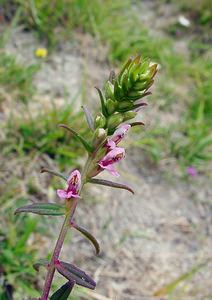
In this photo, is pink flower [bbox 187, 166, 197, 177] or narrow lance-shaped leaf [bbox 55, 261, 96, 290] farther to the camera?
pink flower [bbox 187, 166, 197, 177]

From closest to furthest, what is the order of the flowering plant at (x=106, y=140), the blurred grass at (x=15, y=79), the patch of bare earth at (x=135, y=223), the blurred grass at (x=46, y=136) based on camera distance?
1. the flowering plant at (x=106, y=140)
2. the patch of bare earth at (x=135, y=223)
3. the blurred grass at (x=46, y=136)
4. the blurred grass at (x=15, y=79)

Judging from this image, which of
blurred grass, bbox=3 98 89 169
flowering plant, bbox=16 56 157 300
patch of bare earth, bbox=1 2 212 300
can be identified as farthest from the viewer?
blurred grass, bbox=3 98 89 169

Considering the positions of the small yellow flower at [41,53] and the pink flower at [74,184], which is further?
the small yellow flower at [41,53]

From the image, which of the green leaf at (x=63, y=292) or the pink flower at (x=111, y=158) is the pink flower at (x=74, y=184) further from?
the green leaf at (x=63, y=292)

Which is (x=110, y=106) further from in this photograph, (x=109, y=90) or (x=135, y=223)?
(x=135, y=223)

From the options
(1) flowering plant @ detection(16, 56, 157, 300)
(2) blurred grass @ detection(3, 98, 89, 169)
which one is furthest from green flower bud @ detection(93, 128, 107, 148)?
(2) blurred grass @ detection(3, 98, 89, 169)

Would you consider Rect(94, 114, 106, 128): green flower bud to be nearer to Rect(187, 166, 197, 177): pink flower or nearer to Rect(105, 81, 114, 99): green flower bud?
Rect(105, 81, 114, 99): green flower bud

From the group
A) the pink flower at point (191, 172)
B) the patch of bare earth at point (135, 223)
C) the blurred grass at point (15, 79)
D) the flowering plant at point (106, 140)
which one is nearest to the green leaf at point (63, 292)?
the flowering plant at point (106, 140)
